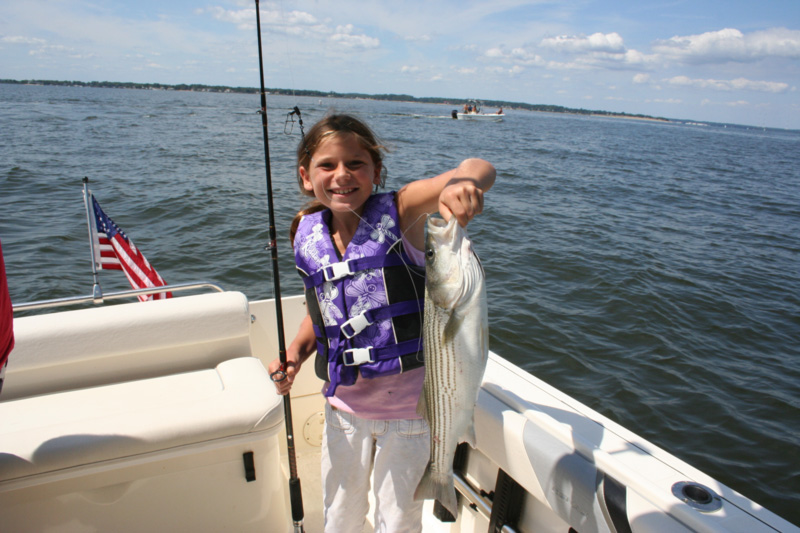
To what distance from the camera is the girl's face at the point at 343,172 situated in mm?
2180

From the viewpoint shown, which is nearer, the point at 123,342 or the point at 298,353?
the point at 298,353

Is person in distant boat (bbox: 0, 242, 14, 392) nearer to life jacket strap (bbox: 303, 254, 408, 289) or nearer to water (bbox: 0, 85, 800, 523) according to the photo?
life jacket strap (bbox: 303, 254, 408, 289)

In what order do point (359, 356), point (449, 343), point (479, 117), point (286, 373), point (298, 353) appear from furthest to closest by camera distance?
point (479, 117) < point (298, 353) < point (286, 373) < point (359, 356) < point (449, 343)

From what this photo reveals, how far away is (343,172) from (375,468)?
1.30 metres

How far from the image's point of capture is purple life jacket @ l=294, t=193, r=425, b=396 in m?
2.15

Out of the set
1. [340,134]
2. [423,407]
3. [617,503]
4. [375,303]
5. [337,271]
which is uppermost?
[340,134]

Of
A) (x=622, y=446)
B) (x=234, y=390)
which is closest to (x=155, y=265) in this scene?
(x=234, y=390)

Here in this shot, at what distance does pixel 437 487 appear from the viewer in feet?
6.40

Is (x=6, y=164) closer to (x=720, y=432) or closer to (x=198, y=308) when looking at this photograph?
(x=198, y=308)

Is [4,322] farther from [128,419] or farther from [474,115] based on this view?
[474,115]

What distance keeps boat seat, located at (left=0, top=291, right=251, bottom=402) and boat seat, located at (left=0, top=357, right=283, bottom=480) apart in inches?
6.7

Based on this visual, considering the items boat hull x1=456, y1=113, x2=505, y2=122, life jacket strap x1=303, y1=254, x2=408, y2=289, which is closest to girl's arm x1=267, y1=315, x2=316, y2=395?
life jacket strap x1=303, y1=254, x2=408, y2=289

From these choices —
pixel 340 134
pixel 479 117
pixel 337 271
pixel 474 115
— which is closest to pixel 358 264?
pixel 337 271

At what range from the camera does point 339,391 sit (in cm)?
226
